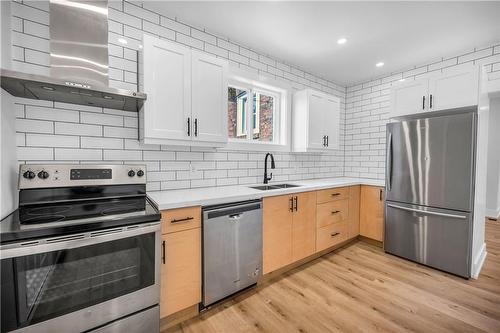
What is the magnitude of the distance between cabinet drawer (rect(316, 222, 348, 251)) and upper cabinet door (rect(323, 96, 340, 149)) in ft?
3.93

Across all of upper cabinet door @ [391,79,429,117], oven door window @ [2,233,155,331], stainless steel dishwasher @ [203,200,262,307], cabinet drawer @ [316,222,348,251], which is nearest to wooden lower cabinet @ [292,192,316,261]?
cabinet drawer @ [316,222,348,251]

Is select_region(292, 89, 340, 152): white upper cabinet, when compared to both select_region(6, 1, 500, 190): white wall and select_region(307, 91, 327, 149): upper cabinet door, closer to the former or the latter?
select_region(307, 91, 327, 149): upper cabinet door

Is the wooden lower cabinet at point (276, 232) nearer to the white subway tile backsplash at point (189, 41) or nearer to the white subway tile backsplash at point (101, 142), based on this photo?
the white subway tile backsplash at point (101, 142)

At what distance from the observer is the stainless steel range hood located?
1426 mm

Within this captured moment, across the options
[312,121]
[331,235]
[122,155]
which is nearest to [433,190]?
[331,235]

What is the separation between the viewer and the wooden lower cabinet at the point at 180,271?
5.23ft

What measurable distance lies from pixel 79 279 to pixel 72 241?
233 millimetres

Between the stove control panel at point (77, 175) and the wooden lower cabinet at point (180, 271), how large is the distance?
0.57 m

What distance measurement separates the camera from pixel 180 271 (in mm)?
1655

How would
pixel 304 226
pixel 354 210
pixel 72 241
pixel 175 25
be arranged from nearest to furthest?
pixel 72 241, pixel 175 25, pixel 304 226, pixel 354 210

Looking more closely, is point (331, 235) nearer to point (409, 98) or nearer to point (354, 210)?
point (354, 210)

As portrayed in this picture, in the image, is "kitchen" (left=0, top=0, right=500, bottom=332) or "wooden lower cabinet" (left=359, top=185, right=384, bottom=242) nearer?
"kitchen" (left=0, top=0, right=500, bottom=332)

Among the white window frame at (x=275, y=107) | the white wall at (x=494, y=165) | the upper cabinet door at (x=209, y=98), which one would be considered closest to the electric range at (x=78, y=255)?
the upper cabinet door at (x=209, y=98)

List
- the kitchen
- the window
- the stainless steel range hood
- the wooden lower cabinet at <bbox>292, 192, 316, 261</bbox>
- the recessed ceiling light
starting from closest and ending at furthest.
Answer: the kitchen
the stainless steel range hood
the wooden lower cabinet at <bbox>292, 192, 316, 261</bbox>
the recessed ceiling light
the window
